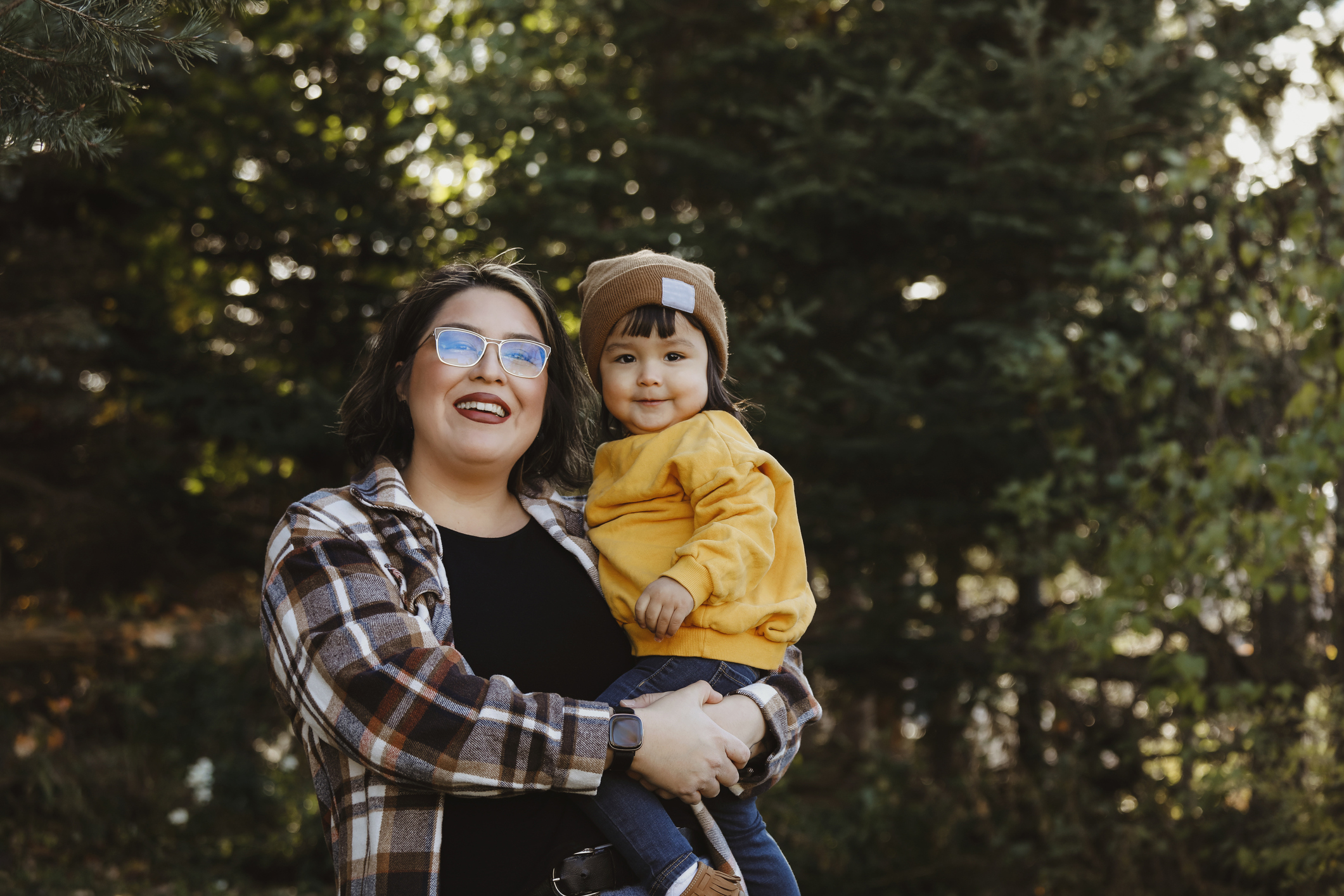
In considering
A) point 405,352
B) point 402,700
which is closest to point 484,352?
point 405,352

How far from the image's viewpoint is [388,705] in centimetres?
146

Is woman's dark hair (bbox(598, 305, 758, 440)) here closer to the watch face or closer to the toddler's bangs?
the toddler's bangs

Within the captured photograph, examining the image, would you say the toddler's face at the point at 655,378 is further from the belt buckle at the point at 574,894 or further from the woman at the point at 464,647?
the belt buckle at the point at 574,894

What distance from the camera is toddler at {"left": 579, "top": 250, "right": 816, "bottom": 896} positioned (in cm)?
173

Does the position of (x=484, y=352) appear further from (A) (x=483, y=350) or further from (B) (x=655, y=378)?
(B) (x=655, y=378)

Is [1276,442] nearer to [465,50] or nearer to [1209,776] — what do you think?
[1209,776]

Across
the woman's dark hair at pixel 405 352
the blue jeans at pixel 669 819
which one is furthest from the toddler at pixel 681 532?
A: the woman's dark hair at pixel 405 352

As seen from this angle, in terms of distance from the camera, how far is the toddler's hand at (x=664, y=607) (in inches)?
68.3

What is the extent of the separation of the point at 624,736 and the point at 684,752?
0.37 feet

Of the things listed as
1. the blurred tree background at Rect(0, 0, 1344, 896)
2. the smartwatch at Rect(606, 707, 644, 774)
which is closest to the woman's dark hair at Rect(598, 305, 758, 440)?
the smartwatch at Rect(606, 707, 644, 774)

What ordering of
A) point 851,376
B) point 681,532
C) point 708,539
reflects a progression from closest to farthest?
point 708,539 < point 681,532 < point 851,376

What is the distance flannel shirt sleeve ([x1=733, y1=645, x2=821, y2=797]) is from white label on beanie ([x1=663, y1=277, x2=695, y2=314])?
743 millimetres

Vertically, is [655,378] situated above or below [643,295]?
below

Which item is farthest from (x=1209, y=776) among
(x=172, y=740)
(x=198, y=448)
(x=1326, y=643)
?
(x=198, y=448)
